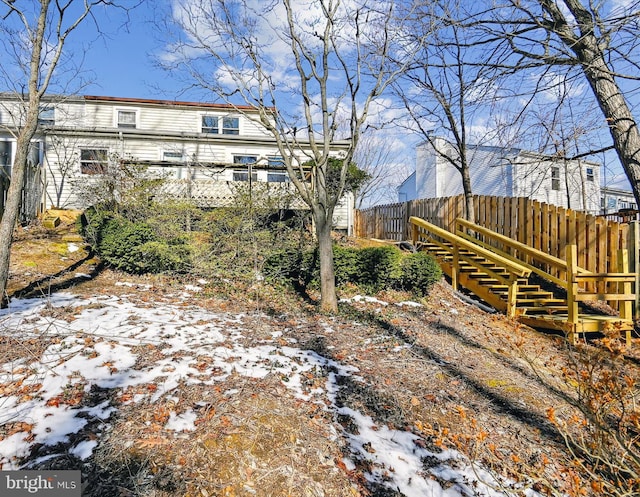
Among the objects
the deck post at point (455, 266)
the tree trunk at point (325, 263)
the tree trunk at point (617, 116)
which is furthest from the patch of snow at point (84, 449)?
the deck post at point (455, 266)

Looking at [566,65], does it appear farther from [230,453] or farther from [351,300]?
[230,453]

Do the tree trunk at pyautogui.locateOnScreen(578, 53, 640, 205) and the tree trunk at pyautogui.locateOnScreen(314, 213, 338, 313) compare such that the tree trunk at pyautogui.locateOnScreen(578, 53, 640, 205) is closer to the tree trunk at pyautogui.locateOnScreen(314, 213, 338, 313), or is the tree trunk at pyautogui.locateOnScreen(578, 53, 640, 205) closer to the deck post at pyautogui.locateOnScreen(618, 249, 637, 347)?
the deck post at pyautogui.locateOnScreen(618, 249, 637, 347)

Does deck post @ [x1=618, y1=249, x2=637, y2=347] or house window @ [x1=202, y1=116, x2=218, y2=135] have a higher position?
house window @ [x1=202, y1=116, x2=218, y2=135]

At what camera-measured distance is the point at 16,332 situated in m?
4.32

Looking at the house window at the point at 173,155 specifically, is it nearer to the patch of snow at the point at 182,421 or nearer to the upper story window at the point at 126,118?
the upper story window at the point at 126,118

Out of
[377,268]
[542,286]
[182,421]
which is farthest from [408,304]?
[182,421]

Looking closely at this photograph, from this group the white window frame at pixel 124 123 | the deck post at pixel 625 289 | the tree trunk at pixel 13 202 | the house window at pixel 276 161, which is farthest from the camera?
the white window frame at pixel 124 123

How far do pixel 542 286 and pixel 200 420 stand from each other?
8695mm

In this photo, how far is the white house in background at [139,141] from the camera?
14422 mm

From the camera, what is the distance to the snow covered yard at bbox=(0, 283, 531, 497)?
2557 millimetres

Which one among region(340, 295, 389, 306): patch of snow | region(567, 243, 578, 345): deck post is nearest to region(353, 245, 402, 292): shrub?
region(340, 295, 389, 306): patch of snow

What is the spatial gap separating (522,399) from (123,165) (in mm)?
10279

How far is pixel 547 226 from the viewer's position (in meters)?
8.77

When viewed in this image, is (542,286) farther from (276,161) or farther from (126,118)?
(126,118)
